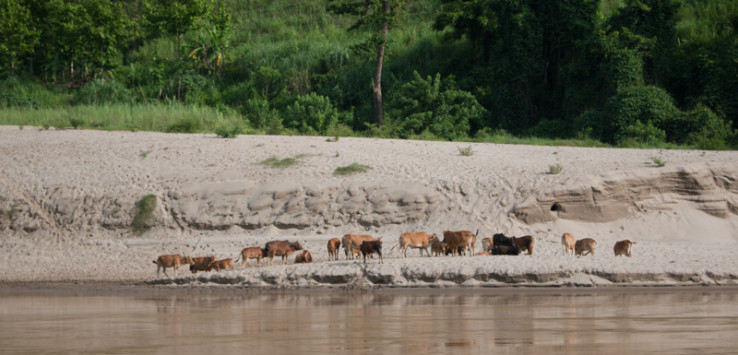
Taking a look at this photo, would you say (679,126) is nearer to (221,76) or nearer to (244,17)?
(221,76)

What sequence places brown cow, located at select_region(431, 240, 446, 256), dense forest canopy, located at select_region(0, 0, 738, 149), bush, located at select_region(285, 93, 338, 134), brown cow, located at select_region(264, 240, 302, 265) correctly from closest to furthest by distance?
brown cow, located at select_region(431, 240, 446, 256) → brown cow, located at select_region(264, 240, 302, 265) → dense forest canopy, located at select_region(0, 0, 738, 149) → bush, located at select_region(285, 93, 338, 134)

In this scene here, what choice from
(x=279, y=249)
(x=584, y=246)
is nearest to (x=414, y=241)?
(x=279, y=249)

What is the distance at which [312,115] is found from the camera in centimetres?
3161

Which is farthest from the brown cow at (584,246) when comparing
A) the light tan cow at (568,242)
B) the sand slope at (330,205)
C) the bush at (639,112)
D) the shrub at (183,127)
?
the shrub at (183,127)

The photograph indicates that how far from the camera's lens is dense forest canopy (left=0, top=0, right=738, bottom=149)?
2934cm

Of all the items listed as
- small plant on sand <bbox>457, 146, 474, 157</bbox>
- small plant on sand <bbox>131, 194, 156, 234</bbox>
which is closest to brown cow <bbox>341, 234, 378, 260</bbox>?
small plant on sand <bbox>131, 194, 156, 234</bbox>

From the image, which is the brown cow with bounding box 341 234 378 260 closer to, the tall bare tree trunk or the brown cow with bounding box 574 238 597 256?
the brown cow with bounding box 574 238 597 256

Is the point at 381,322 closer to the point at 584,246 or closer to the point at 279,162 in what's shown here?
the point at 584,246

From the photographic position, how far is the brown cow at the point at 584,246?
51.2ft

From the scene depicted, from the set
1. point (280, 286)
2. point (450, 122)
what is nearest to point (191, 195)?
point (280, 286)

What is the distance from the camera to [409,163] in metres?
20.7

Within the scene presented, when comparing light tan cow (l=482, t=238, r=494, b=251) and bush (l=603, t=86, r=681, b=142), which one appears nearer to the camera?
light tan cow (l=482, t=238, r=494, b=251)

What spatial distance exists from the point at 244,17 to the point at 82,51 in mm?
13145

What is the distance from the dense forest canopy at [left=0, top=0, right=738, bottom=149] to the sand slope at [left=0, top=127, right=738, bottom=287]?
16.5 feet
